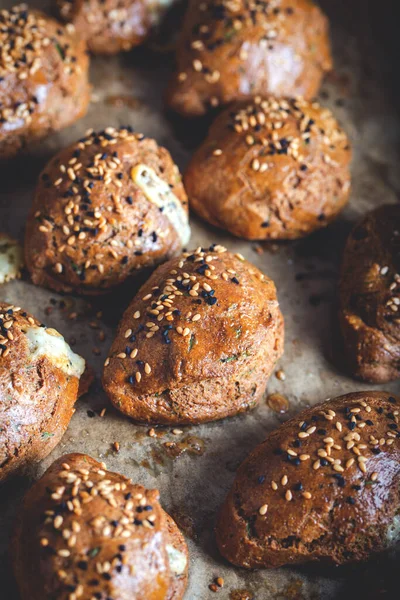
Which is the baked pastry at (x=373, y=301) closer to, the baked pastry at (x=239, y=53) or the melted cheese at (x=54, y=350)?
the baked pastry at (x=239, y=53)

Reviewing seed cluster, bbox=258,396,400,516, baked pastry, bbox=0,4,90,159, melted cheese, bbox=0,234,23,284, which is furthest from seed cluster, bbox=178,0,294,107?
seed cluster, bbox=258,396,400,516

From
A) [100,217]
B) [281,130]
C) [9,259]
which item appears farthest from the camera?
[281,130]

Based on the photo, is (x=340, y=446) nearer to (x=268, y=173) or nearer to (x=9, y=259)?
(x=268, y=173)

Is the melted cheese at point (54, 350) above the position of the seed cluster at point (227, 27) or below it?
below

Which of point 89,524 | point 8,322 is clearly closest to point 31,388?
point 8,322

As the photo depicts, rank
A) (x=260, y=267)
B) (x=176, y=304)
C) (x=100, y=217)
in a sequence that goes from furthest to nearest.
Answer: (x=260, y=267), (x=100, y=217), (x=176, y=304)

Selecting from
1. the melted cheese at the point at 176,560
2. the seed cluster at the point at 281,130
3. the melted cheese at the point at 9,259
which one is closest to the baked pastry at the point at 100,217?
the melted cheese at the point at 9,259
